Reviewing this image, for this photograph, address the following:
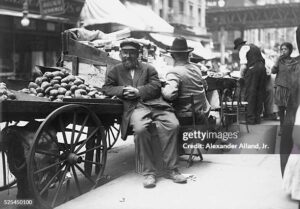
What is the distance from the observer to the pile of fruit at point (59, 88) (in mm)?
4074

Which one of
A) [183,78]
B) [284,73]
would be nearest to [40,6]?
[284,73]

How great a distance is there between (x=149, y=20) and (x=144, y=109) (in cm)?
1424

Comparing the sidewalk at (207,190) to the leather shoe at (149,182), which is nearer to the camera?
the sidewalk at (207,190)

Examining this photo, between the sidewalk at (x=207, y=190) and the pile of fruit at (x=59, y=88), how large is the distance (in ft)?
3.15

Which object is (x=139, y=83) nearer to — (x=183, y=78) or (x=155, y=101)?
(x=155, y=101)

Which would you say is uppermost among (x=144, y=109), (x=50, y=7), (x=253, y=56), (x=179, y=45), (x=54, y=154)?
(x=50, y=7)

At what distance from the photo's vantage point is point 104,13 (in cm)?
1291

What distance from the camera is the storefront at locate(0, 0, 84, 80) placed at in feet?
38.3

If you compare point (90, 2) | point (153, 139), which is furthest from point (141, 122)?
point (90, 2)

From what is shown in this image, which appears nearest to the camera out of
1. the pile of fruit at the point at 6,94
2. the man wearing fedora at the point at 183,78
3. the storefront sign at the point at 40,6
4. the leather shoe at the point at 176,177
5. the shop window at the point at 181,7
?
the pile of fruit at the point at 6,94

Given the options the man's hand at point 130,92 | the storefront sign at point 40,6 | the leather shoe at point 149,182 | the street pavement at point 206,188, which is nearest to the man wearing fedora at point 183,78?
the man's hand at point 130,92

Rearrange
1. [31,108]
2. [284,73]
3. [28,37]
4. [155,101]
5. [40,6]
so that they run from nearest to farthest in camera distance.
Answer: [31,108]
[155,101]
[284,73]
[40,6]
[28,37]

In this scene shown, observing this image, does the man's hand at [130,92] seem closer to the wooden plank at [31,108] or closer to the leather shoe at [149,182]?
the wooden plank at [31,108]

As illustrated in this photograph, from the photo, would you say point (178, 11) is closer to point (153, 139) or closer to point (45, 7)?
point (45, 7)
